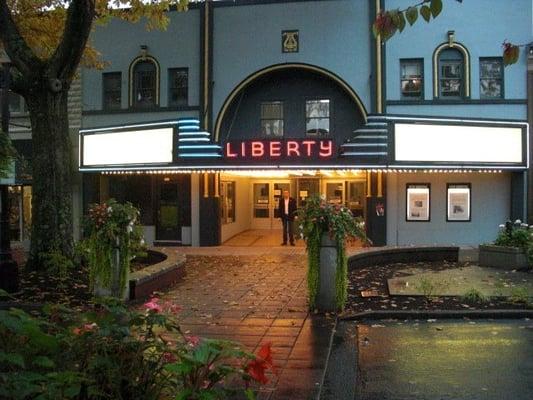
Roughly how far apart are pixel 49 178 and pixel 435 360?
28.9 ft

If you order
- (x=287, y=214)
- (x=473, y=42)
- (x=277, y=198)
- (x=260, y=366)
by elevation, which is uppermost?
(x=473, y=42)

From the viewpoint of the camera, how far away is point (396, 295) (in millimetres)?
10453

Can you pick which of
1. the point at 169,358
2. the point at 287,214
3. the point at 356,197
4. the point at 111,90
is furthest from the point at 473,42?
the point at 169,358

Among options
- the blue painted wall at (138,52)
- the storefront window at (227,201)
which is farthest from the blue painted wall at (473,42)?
the blue painted wall at (138,52)

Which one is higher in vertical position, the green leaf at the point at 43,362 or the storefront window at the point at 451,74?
the storefront window at the point at 451,74

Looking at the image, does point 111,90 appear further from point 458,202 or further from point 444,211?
point 458,202

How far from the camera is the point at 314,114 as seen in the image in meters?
21.6

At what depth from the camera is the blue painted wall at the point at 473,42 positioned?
20.1 m

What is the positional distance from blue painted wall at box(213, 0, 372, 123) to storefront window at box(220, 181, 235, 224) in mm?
3256

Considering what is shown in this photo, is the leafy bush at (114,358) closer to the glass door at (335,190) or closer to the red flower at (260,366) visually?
the red flower at (260,366)

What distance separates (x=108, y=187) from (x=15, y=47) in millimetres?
11426

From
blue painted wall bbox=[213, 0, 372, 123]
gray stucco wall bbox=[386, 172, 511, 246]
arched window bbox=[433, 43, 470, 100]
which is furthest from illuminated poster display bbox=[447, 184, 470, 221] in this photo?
blue painted wall bbox=[213, 0, 372, 123]

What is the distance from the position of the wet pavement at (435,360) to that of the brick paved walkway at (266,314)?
0.30 m

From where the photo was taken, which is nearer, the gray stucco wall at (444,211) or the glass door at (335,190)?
the gray stucco wall at (444,211)
